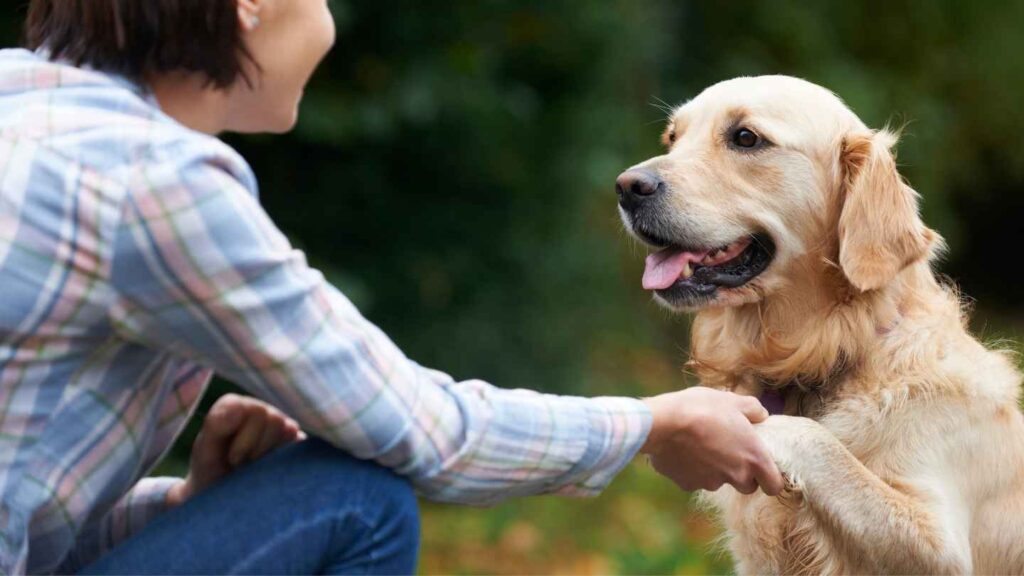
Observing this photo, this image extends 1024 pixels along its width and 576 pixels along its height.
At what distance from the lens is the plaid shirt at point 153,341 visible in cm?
170

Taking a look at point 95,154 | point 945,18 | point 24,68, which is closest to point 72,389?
point 95,154

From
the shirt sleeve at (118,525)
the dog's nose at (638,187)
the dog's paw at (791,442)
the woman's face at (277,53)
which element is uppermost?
the woman's face at (277,53)

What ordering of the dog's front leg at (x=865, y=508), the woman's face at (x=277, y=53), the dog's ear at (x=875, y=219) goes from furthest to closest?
1. the dog's ear at (x=875, y=219)
2. the dog's front leg at (x=865, y=508)
3. the woman's face at (x=277, y=53)

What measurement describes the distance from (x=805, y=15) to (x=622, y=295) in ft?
8.26

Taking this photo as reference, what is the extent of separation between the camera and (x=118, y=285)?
5.67 feet

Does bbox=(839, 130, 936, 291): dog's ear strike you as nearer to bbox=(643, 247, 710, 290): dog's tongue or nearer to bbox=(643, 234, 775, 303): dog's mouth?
bbox=(643, 234, 775, 303): dog's mouth

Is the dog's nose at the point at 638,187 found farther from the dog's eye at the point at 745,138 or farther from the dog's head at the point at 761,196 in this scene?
the dog's eye at the point at 745,138

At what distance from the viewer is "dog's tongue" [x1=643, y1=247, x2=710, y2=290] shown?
285 centimetres

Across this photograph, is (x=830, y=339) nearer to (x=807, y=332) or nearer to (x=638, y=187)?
(x=807, y=332)

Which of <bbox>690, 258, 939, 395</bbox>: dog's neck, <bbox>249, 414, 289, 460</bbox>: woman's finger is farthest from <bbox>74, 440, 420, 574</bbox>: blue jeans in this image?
<bbox>690, 258, 939, 395</bbox>: dog's neck

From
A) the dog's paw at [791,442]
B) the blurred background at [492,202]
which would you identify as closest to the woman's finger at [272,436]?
the dog's paw at [791,442]

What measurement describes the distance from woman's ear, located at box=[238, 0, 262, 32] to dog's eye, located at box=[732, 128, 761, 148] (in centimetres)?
130

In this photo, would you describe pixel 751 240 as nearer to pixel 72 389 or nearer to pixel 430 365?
pixel 72 389

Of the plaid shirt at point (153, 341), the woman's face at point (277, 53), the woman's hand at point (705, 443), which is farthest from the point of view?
the woman's hand at point (705, 443)
